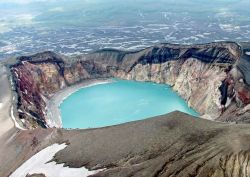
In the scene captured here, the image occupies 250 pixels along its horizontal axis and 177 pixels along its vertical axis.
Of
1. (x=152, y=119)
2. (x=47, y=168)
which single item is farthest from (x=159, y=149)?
(x=47, y=168)

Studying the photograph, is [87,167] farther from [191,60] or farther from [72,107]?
[191,60]

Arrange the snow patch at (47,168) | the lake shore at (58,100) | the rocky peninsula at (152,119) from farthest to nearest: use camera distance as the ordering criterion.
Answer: the lake shore at (58,100), the snow patch at (47,168), the rocky peninsula at (152,119)

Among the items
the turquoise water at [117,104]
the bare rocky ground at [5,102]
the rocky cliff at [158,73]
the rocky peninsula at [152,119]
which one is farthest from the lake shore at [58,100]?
the bare rocky ground at [5,102]

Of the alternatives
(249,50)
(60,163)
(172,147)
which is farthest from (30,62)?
(172,147)

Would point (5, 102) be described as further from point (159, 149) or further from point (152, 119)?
point (159, 149)

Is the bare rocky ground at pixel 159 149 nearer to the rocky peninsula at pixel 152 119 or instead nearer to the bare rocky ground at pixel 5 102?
the rocky peninsula at pixel 152 119
